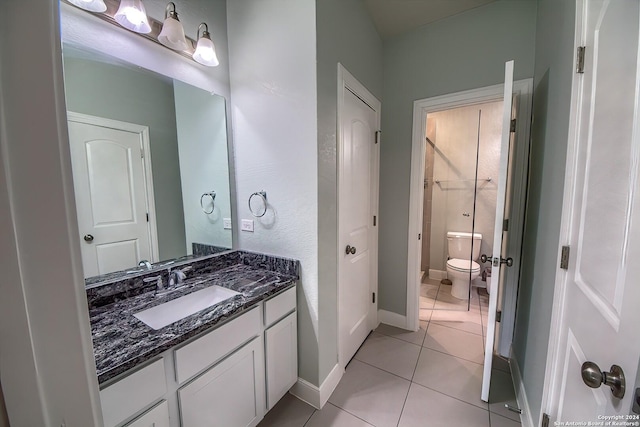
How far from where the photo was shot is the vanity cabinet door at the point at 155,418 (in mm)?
799

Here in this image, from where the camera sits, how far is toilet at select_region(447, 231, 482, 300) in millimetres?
2828

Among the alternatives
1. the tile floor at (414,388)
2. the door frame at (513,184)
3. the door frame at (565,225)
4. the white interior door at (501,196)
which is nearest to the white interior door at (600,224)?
the door frame at (565,225)

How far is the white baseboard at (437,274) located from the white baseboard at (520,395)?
1.74 meters

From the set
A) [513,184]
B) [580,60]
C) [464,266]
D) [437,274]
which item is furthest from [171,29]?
[437,274]

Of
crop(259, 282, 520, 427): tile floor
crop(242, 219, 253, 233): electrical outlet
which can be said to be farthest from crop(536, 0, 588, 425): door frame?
crop(242, 219, 253, 233): electrical outlet

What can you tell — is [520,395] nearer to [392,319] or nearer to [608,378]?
[392,319]

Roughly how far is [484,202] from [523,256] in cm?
167

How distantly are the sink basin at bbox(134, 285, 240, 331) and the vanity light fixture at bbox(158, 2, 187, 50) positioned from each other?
1.40m

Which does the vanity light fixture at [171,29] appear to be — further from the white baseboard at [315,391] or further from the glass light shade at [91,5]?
the white baseboard at [315,391]

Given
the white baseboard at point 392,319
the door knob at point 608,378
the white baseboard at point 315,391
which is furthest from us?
the white baseboard at point 392,319

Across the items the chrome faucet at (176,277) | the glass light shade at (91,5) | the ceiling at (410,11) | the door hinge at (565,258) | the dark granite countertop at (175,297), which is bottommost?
the dark granite countertop at (175,297)

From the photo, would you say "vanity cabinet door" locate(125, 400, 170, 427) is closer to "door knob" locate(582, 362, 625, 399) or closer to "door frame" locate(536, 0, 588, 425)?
"door knob" locate(582, 362, 625, 399)

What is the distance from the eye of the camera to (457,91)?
1.95 m

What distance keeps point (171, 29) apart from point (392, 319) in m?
2.83
